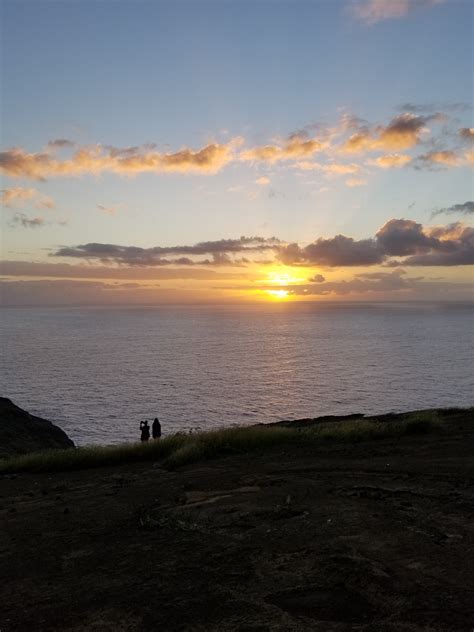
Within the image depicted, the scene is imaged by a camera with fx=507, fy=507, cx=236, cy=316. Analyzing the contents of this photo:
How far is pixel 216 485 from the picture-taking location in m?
14.9

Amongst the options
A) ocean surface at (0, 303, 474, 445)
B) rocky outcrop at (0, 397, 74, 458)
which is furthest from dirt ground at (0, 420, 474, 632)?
ocean surface at (0, 303, 474, 445)

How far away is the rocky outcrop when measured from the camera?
3269 centimetres

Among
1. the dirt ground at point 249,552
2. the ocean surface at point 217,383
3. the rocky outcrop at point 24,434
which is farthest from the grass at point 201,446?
the ocean surface at point 217,383

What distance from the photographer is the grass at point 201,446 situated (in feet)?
65.3

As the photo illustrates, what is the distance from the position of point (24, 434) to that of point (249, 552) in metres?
30.5

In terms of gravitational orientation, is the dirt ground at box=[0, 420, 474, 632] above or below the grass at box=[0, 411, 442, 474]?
above

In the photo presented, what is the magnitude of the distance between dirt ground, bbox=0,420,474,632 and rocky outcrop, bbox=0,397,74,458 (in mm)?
18465

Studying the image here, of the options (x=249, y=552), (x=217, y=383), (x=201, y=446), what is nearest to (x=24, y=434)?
(x=201, y=446)

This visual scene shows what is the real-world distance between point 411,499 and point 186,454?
945 cm

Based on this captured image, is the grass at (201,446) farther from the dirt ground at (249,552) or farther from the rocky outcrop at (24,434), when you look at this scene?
the rocky outcrop at (24,434)

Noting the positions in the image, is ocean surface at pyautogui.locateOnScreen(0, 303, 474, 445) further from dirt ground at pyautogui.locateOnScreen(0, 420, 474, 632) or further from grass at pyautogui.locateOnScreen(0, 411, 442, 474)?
dirt ground at pyautogui.locateOnScreen(0, 420, 474, 632)

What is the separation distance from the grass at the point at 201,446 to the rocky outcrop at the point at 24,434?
39.0 feet

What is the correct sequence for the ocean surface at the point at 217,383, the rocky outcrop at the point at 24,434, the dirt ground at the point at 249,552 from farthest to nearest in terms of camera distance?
the ocean surface at the point at 217,383, the rocky outcrop at the point at 24,434, the dirt ground at the point at 249,552

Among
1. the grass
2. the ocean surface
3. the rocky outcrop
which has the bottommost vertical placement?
the ocean surface
